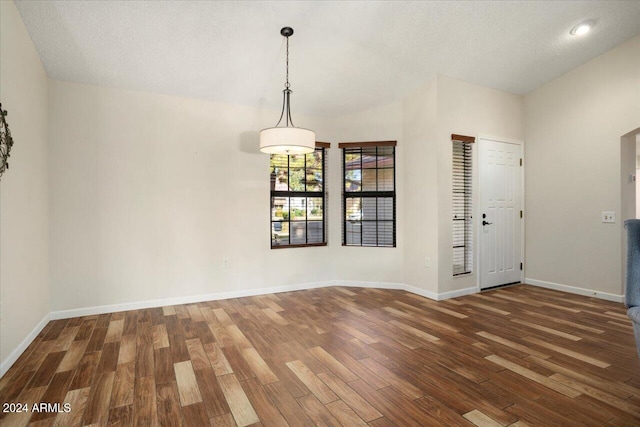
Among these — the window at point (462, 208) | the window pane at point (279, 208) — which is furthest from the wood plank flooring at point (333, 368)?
the window pane at point (279, 208)

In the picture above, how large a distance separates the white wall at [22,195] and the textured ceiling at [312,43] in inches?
11.9

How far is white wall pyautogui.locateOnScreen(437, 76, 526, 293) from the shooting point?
405 centimetres

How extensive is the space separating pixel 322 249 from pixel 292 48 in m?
2.62

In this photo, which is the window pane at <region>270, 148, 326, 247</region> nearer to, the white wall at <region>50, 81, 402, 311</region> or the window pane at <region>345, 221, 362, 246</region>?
the white wall at <region>50, 81, 402, 311</region>

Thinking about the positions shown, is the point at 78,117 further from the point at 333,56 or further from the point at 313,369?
the point at 313,369

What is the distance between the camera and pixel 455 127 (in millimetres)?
4188

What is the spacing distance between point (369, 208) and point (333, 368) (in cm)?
269

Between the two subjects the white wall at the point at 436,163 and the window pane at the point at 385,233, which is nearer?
the white wall at the point at 436,163

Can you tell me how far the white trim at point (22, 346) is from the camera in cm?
227

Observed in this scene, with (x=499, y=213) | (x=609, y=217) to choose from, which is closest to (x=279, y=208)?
(x=499, y=213)

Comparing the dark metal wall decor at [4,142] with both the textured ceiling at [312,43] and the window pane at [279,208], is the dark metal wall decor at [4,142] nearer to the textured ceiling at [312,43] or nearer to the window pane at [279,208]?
the textured ceiling at [312,43]

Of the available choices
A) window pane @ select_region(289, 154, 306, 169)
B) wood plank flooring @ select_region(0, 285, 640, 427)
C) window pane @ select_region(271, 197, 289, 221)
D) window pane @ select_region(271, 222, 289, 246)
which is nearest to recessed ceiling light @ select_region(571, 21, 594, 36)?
wood plank flooring @ select_region(0, 285, 640, 427)

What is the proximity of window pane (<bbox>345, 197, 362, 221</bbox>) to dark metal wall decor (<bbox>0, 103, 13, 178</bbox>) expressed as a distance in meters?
3.54

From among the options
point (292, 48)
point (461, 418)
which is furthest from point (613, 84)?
point (461, 418)
